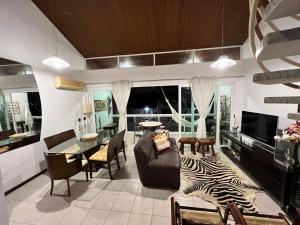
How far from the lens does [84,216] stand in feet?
7.25

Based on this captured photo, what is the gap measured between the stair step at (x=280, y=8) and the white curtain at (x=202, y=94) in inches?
164

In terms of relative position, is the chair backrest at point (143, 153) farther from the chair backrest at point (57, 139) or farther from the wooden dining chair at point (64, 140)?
the chair backrest at point (57, 139)

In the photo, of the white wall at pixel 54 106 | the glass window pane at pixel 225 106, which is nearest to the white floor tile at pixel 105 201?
the white wall at pixel 54 106

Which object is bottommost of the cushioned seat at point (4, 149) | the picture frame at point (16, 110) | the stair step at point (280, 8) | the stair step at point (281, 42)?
the cushioned seat at point (4, 149)

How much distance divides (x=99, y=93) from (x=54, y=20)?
251 cm

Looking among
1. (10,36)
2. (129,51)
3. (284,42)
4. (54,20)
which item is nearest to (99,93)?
(129,51)

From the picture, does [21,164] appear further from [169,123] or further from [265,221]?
[169,123]

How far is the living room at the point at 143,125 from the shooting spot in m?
2.34

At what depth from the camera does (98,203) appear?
2.46 m

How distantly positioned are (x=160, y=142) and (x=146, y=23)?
2.53 meters

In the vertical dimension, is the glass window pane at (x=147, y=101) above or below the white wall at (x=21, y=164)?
above

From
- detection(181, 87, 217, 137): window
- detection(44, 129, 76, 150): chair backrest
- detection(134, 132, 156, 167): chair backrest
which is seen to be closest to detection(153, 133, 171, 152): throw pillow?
detection(134, 132, 156, 167): chair backrest

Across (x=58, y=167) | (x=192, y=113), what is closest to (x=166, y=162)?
(x=58, y=167)

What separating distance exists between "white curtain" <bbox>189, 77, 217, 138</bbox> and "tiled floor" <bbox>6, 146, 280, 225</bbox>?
2.30 m
